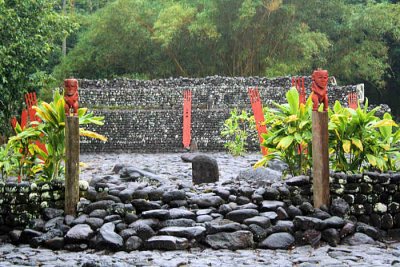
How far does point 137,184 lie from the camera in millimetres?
8414

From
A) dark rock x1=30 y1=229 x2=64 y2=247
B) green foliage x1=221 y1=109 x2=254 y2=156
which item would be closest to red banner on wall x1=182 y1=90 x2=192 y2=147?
green foliage x1=221 y1=109 x2=254 y2=156

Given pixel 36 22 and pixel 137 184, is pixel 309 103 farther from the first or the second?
pixel 36 22

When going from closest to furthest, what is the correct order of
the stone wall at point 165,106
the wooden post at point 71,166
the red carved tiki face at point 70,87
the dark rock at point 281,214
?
the dark rock at point 281,214 < the wooden post at point 71,166 < the red carved tiki face at point 70,87 < the stone wall at point 165,106

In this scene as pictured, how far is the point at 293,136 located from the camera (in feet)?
26.8

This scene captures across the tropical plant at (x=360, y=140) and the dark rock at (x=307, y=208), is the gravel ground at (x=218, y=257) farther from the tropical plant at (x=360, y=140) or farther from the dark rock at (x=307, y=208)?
the tropical plant at (x=360, y=140)

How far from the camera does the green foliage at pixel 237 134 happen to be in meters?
14.9

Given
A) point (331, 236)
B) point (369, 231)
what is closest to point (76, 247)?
point (331, 236)

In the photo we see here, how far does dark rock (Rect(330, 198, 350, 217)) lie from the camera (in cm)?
775

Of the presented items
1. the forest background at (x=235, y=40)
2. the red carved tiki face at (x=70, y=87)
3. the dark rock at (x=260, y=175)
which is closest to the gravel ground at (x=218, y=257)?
the dark rock at (x=260, y=175)

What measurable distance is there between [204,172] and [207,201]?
1305mm

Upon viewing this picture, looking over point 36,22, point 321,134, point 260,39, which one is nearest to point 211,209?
point 321,134

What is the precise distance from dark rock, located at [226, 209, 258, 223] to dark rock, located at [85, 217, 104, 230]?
1.43 m

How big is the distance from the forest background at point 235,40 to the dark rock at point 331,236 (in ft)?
63.8

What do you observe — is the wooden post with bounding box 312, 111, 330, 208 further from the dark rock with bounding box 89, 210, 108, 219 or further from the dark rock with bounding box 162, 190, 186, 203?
the dark rock with bounding box 89, 210, 108, 219
